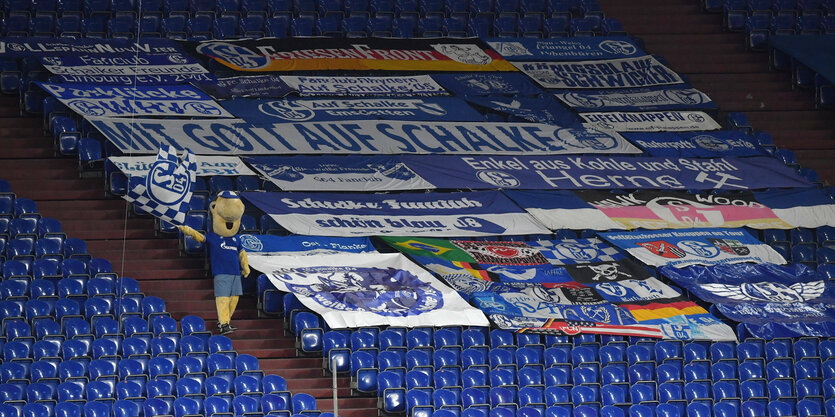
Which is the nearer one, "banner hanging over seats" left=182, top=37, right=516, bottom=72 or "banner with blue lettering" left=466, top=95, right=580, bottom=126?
"banner with blue lettering" left=466, top=95, right=580, bottom=126

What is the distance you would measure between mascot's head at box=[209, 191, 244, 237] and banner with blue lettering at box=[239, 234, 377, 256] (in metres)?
0.69

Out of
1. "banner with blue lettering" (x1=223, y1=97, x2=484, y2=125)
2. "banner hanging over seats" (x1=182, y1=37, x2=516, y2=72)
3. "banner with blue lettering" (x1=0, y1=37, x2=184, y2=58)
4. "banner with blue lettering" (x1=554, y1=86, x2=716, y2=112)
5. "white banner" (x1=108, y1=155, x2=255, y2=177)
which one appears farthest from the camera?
"banner with blue lettering" (x1=554, y1=86, x2=716, y2=112)

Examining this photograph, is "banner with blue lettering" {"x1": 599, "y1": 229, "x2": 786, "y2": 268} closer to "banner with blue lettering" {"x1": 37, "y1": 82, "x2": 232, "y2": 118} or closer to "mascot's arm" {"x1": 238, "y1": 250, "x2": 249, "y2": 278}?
"mascot's arm" {"x1": 238, "y1": 250, "x2": 249, "y2": 278}

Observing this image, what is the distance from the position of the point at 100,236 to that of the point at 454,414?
20.8 feet

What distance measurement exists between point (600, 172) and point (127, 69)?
24.9ft

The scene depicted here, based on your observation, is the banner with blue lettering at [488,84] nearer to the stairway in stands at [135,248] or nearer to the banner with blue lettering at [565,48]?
the banner with blue lettering at [565,48]

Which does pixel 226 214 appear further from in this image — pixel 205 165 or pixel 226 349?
pixel 205 165

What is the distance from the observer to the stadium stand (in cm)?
1703

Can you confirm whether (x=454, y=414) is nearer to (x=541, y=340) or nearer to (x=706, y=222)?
(x=541, y=340)

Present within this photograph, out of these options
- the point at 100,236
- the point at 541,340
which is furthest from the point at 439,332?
the point at 100,236

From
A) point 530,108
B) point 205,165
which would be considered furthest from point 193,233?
point 530,108

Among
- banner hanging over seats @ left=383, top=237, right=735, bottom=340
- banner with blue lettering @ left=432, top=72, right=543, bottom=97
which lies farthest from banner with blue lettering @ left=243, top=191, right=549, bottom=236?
banner with blue lettering @ left=432, top=72, right=543, bottom=97

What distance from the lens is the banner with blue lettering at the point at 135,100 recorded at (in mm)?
21672

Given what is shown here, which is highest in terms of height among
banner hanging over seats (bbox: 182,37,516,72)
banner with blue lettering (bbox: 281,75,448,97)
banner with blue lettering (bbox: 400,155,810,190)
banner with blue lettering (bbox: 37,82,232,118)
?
banner hanging over seats (bbox: 182,37,516,72)
